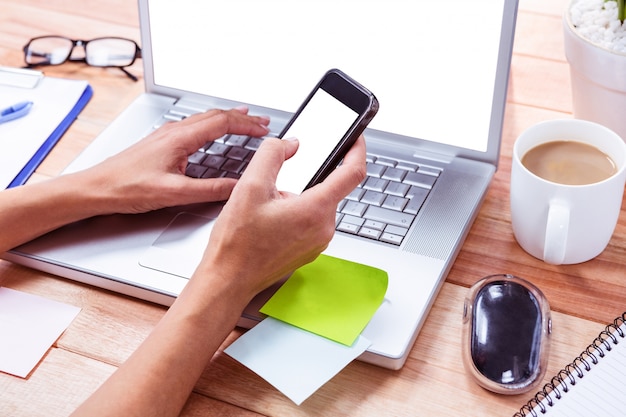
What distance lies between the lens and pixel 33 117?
3.54 feet

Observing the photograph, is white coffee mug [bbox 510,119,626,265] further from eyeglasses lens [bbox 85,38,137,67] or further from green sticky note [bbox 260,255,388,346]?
eyeglasses lens [bbox 85,38,137,67]

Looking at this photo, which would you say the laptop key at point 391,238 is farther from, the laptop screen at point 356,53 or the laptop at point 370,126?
the laptop screen at point 356,53

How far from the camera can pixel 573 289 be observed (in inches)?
32.0

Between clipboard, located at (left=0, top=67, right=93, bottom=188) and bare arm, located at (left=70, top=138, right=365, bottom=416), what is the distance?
39 cm

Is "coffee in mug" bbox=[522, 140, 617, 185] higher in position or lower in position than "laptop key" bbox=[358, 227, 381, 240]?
higher

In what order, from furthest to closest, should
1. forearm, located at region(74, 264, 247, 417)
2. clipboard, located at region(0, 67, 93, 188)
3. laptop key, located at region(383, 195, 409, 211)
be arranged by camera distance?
clipboard, located at region(0, 67, 93, 188) < laptop key, located at region(383, 195, 409, 211) < forearm, located at region(74, 264, 247, 417)

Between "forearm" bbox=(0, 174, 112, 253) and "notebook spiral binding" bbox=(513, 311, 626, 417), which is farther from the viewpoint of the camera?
"forearm" bbox=(0, 174, 112, 253)

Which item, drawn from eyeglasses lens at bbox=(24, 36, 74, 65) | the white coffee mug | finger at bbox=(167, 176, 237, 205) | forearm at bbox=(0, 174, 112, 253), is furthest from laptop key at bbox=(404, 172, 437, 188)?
eyeglasses lens at bbox=(24, 36, 74, 65)

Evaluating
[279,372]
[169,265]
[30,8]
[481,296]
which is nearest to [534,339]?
[481,296]

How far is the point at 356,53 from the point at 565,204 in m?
0.31

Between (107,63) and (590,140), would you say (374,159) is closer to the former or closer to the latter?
(590,140)

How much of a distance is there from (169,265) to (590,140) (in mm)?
471

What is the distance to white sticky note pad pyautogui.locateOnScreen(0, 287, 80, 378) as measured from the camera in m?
0.77

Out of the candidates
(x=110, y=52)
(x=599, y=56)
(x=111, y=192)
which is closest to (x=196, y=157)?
(x=111, y=192)
